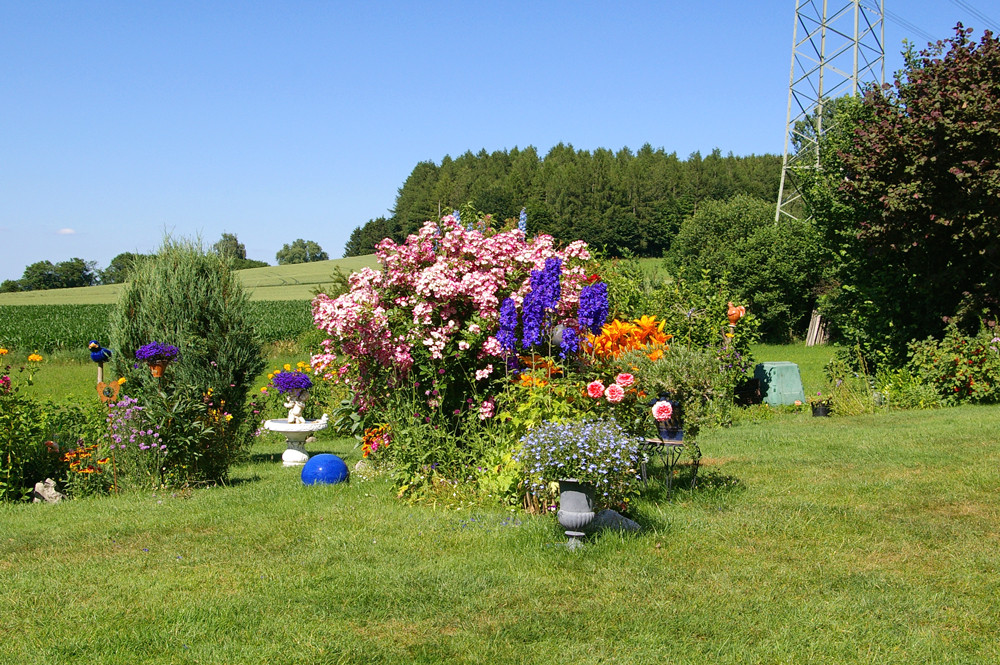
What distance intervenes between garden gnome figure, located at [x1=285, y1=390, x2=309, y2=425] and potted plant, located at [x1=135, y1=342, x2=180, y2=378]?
1.96 m

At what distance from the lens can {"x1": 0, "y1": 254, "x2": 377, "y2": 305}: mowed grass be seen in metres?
41.0

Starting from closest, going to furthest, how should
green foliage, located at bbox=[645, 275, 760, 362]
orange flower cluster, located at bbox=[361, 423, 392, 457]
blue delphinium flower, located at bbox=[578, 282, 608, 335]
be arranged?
blue delphinium flower, located at bbox=[578, 282, 608, 335] < orange flower cluster, located at bbox=[361, 423, 392, 457] < green foliage, located at bbox=[645, 275, 760, 362]

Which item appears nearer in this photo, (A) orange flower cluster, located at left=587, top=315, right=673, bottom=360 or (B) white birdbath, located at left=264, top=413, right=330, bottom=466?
(A) orange flower cluster, located at left=587, top=315, right=673, bottom=360

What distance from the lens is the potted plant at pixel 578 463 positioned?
4.63 m

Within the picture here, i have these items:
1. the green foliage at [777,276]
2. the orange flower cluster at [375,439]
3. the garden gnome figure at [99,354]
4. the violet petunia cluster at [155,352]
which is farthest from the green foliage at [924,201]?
the green foliage at [777,276]

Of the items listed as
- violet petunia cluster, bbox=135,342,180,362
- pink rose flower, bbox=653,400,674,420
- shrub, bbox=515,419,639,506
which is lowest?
shrub, bbox=515,419,639,506

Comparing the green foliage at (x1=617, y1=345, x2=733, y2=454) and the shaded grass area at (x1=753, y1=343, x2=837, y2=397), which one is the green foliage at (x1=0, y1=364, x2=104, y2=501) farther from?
the shaded grass area at (x1=753, y1=343, x2=837, y2=397)

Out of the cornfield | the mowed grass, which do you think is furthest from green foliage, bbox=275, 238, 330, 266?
the cornfield

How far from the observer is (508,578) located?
13.9 ft

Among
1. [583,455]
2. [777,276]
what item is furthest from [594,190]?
[583,455]

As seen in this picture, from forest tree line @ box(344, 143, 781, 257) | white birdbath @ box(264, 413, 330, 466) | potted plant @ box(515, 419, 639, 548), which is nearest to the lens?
potted plant @ box(515, 419, 639, 548)

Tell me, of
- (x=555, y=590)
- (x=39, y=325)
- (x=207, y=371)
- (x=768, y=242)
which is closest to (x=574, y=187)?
(x=768, y=242)

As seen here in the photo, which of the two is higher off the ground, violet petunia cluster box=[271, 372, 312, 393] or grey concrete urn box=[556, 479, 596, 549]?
violet petunia cluster box=[271, 372, 312, 393]

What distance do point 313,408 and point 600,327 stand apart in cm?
739
